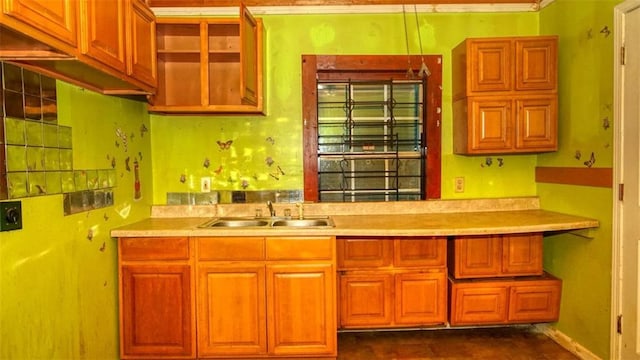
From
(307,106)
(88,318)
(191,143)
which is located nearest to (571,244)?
(307,106)

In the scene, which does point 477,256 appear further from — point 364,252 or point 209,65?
point 209,65

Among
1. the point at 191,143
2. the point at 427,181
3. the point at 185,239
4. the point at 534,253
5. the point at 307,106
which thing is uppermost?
the point at 307,106

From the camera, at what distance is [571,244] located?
2676 millimetres

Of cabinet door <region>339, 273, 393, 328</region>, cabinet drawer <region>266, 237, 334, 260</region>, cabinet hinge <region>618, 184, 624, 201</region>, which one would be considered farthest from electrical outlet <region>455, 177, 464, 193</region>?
cabinet drawer <region>266, 237, 334, 260</region>

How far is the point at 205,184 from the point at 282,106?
86cm

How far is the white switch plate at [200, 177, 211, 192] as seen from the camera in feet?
9.88

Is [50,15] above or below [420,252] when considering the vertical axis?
above

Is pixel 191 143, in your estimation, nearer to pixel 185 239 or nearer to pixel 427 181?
pixel 185 239

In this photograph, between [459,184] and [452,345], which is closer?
[452,345]

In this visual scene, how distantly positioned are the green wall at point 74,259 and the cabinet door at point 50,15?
1.89ft

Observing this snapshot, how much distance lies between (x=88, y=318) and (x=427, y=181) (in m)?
2.45

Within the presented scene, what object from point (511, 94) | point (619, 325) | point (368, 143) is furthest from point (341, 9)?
point (619, 325)

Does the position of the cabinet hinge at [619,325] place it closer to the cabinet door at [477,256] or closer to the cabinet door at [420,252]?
the cabinet door at [477,256]

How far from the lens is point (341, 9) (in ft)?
9.80
